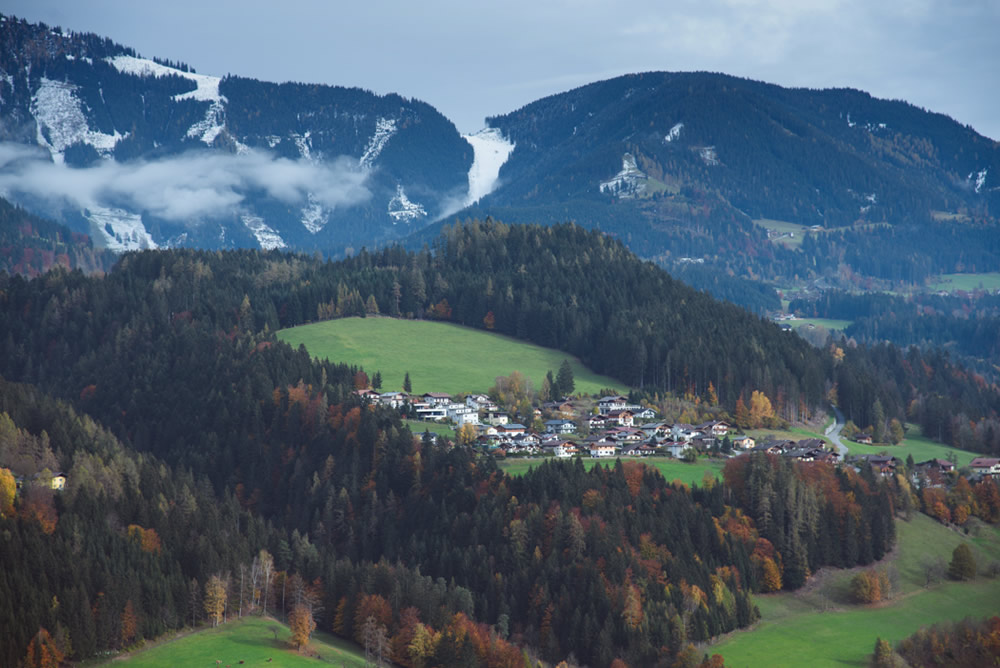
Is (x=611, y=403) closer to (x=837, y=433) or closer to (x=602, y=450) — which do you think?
(x=602, y=450)

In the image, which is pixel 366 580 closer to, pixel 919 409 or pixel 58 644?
pixel 58 644

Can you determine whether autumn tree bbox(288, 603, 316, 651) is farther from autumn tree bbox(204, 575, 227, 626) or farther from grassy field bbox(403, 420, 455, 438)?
grassy field bbox(403, 420, 455, 438)

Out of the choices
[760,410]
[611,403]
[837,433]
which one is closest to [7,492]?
[611,403]

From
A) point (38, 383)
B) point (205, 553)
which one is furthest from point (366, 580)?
point (38, 383)

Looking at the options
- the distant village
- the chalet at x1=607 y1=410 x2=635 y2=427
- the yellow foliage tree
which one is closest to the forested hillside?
the distant village

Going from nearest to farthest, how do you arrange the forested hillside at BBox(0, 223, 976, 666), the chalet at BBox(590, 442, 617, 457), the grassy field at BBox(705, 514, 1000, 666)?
1. the forested hillside at BBox(0, 223, 976, 666)
2. the grassy field at BBox(705, 514, 1000, 666)
3. the chalet at BBox(590, 442, 617, 457)

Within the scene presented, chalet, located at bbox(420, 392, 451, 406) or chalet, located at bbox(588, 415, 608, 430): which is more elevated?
chalet, located at bbox(420, 392, 451, 406)
